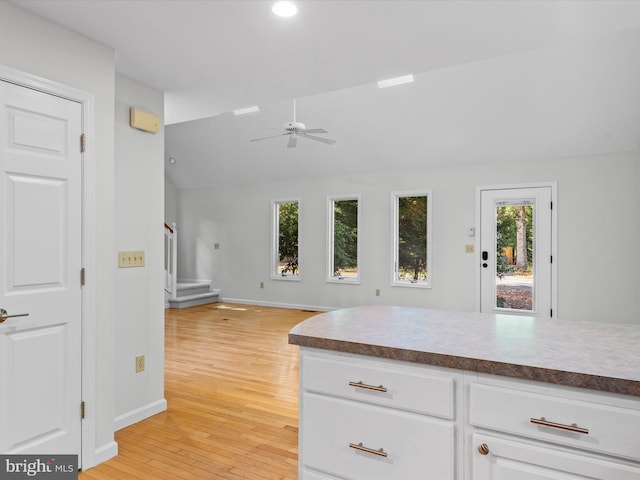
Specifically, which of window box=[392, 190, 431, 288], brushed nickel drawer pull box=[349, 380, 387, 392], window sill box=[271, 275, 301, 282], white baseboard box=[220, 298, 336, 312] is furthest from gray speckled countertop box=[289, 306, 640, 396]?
window sill box=[271, 275, 301, 282]

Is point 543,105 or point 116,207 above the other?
point 543,105

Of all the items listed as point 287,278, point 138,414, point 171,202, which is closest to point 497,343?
point 138,414

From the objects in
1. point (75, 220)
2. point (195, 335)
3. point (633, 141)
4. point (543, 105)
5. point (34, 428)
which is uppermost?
point (543, 105)

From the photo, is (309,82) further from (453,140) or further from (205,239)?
(205,239)

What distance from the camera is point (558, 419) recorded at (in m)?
1.19

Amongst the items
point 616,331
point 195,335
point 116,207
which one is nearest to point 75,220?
point 116,207

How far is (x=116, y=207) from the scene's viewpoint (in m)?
2.76

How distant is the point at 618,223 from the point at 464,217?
1.96 m

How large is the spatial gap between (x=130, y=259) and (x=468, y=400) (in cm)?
242

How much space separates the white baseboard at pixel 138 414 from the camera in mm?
2789

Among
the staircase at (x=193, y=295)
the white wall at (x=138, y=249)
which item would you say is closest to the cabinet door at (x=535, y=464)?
the white wall at (x=138, y=249)

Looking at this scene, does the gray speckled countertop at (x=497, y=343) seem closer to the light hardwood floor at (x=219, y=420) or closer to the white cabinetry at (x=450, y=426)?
the white cabinetry at (x=450, y=426)

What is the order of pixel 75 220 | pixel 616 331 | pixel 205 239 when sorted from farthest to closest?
1. pixel 205 239
2. pixel 75 220
3. pixel 616 331

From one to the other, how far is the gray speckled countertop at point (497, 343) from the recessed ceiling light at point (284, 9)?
5.08 feet
